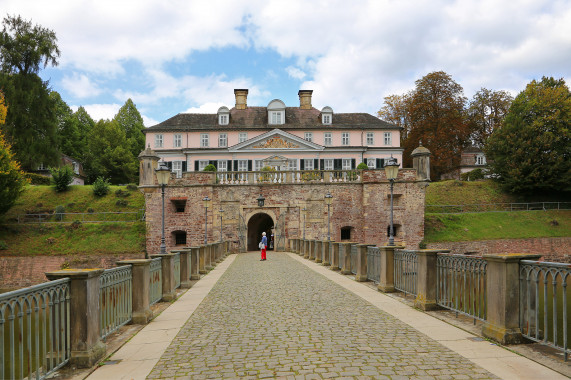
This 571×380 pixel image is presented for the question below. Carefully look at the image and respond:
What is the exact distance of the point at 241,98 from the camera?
55.1m

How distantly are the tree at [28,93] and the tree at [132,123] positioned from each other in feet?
68.1

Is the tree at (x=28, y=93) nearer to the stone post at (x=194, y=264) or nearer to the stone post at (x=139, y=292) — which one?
the stone post at (x=194, y=264)

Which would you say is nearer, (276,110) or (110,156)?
(276,110)

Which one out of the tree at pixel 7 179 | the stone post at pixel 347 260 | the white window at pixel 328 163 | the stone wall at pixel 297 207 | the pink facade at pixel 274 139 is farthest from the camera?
the white window at pixel 328 163

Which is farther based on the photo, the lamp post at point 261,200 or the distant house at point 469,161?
the distant house at point 469,161

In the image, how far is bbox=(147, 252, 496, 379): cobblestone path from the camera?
5.01 metres

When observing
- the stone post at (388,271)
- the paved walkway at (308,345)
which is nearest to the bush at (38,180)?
the paved walkway at (308,345)

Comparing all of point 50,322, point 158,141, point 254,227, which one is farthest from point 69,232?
point 50,322

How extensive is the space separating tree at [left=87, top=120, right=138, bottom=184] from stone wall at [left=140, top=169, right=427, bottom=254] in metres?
26.3

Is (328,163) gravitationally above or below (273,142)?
below

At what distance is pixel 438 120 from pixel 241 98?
2425 cm

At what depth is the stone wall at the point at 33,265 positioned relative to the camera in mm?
30875

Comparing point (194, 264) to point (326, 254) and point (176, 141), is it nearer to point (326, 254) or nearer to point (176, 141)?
point (326, 254)

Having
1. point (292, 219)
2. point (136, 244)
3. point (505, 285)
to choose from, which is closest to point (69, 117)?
point (136, 244)
